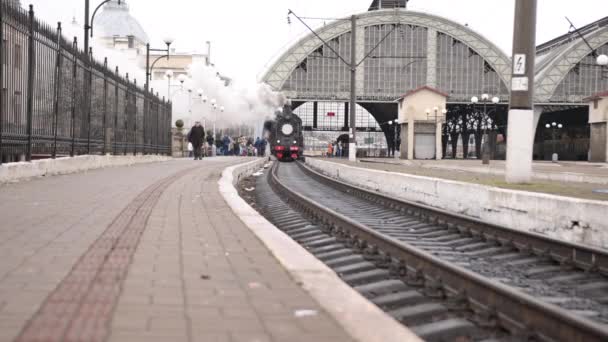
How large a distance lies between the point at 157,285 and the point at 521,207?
7.50 meters

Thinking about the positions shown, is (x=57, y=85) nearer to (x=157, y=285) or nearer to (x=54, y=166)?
(x=54, y=166)

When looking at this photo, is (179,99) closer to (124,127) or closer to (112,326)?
(124,127)

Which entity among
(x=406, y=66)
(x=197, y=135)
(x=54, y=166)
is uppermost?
(x=406, y=66)

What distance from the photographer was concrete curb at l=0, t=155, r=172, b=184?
512 inches

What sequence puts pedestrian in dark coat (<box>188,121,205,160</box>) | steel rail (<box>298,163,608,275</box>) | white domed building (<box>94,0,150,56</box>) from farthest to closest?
1. white domed building (<box>94,0,150,56</box>)
2. pedestrian in dark coat (<box>188,121,205,160</box>)
3. steel rail (<box>298,163,608,275</box>)

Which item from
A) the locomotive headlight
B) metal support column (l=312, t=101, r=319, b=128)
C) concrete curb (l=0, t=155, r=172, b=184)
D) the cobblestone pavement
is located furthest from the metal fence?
metal support column (l=312, t=101, r=319, b=128)

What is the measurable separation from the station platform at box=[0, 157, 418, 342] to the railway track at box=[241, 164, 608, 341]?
2.78 feet

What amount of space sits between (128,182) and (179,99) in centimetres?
5086

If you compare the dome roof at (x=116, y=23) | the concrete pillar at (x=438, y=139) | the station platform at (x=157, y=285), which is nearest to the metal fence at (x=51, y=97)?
the station platform at (x=157, y=285)

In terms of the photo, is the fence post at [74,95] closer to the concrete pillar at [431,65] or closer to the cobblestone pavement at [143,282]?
the cobblestone pavement at [143,282]

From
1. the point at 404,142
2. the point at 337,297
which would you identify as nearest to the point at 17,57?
the point at 337,297

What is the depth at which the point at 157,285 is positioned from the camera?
4555 mm

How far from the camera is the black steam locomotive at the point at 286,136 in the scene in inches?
1970

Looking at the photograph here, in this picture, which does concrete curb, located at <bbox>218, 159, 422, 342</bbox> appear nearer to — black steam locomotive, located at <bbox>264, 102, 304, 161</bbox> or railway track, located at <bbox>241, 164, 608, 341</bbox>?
railway track, located at <bbox>241, 164, 608, 341</bbox>
